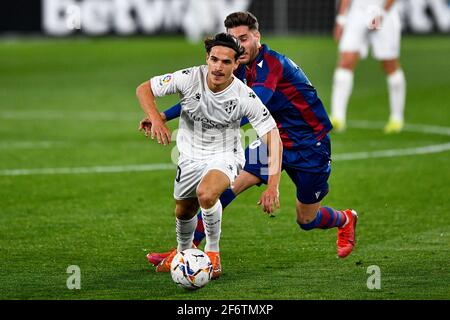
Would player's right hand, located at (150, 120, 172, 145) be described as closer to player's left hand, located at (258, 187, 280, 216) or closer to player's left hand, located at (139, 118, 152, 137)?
player's left hand, located at (139, 118, 152, 137)

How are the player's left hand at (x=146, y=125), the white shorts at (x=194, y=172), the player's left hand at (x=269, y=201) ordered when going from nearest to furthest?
1. the player's left hand at (x=269, y=201)
2. the player's left hand at (x=146, y=125)
3. the white shorts at (x=194, y=172)

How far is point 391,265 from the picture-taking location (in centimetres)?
823

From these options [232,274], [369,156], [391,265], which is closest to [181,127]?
[232,274]

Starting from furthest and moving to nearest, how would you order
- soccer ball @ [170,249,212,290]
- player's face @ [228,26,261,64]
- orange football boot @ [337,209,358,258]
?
orange football boot @ [337,209,358,258] → player's face @ [228,26,261,64] → soccer ball @ [170,249,212,290]

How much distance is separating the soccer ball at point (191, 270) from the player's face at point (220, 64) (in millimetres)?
1190

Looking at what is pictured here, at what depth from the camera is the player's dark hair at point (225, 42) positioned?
7.71m

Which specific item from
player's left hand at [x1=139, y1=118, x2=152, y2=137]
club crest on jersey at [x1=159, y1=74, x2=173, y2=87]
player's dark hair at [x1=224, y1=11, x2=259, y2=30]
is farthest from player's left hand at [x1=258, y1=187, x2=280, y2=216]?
player's dark hair at [x1=224, y1=11, x2=259, y2=30]

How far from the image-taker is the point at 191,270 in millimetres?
7406

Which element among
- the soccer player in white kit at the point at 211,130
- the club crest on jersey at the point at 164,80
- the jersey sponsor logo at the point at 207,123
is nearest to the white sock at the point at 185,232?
the soccer player in white kit at the point at 211,130

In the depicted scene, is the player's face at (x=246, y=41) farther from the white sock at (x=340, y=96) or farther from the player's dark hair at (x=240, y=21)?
the white sock at (x=340, y=96)

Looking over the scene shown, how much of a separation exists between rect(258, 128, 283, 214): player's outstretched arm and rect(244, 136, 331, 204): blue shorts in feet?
2.91

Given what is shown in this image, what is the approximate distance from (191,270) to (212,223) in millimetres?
609

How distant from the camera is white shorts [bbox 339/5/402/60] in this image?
53.0 feet

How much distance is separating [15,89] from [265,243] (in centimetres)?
1341
